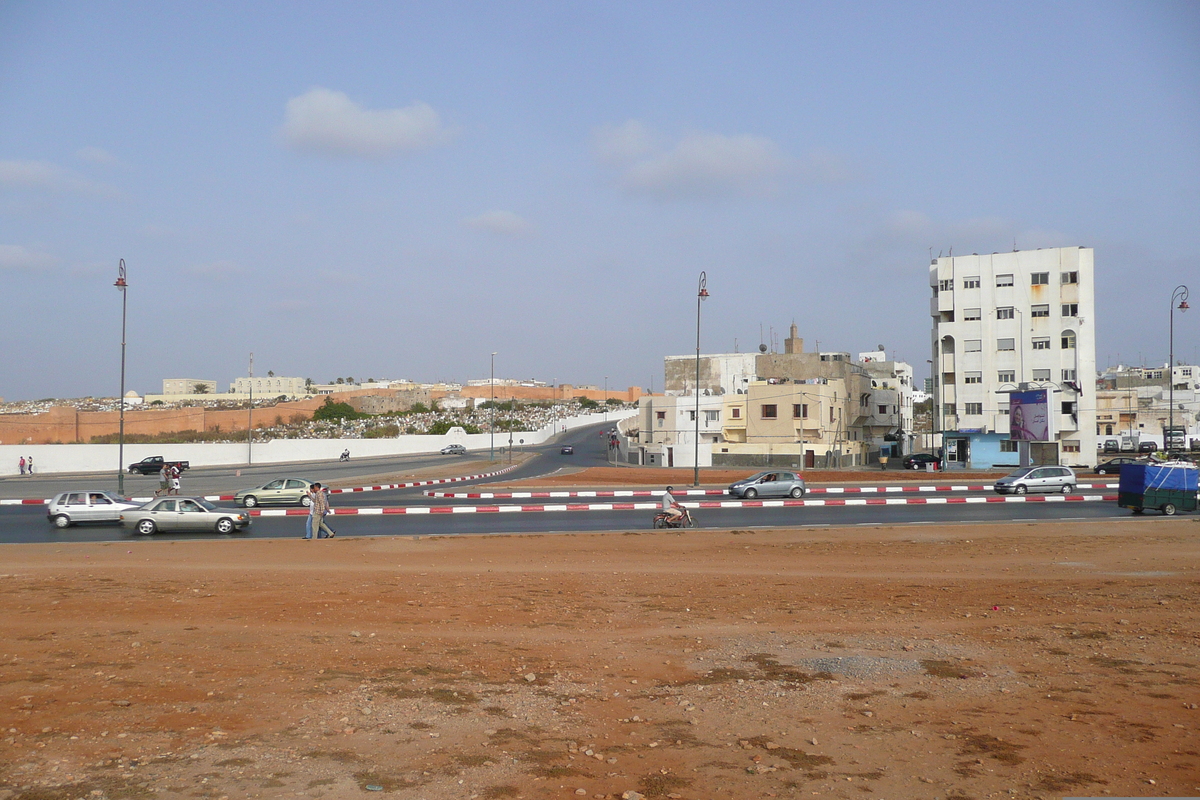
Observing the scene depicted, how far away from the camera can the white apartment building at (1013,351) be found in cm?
6019

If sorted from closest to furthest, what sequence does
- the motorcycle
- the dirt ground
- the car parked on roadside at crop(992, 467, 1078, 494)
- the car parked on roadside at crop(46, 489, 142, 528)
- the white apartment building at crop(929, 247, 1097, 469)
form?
the dirt ground → the motorcycle → the car parked on roadside at crop(46, 489, 142, 528) → the car parked on roadside at crop(992, 467, 1078, 494) → the white apartment building at crop(929, 247, 1097, 469)

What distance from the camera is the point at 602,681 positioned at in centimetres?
921

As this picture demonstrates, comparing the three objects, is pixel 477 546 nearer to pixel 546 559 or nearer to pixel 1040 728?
pixel 546 559

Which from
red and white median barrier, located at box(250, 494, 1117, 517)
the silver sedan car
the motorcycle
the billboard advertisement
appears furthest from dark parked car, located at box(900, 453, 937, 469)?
the silver sedan car

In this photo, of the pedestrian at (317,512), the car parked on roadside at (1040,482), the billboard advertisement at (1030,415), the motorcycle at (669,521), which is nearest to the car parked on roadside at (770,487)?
the car parked on roadside at (1040,482)

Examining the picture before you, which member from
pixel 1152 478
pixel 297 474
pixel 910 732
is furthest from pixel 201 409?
pixel 910 732

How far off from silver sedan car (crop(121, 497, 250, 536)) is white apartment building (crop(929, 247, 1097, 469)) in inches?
2032

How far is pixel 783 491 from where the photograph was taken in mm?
34781

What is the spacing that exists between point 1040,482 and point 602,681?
3204 centimetres

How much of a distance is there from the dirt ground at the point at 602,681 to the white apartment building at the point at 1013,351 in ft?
157

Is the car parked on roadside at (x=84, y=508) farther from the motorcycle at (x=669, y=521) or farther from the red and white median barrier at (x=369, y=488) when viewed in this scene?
the motorcycle at (x=669, y=521)

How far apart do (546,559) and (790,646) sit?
9075 mm

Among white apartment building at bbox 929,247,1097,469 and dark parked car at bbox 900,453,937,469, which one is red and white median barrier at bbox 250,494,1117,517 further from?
white apartment building at bbox 929,247,1097,469

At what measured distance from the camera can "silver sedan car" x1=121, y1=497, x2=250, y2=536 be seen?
2366cm
